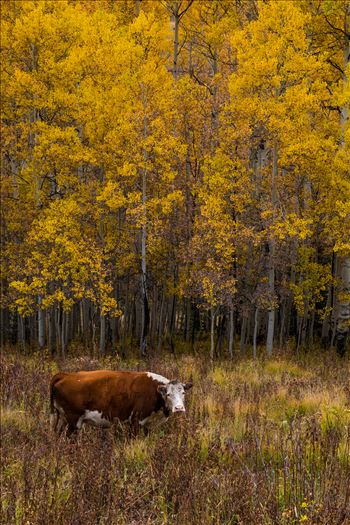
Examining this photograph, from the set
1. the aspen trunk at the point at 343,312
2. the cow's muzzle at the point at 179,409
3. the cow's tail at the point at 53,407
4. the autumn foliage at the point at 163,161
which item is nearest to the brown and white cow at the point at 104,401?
the cow's tail at the point at 53,407

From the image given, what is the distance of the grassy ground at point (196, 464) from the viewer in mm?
4043

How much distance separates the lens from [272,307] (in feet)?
53.9

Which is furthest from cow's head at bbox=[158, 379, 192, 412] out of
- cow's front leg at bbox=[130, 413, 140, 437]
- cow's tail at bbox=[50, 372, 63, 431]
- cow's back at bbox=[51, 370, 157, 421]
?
cow's tail at bbox=[50, 372, 63, 431]

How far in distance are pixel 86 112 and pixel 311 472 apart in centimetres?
1511

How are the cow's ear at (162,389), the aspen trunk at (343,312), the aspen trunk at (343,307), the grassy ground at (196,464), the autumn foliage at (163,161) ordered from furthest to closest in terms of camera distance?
the aspen trunk at (343,312)
the aspen trunk at (343,307)
the autumn foliage at (163,161)
the cow's ear at (162,389)
the grassy ground at (196,464)

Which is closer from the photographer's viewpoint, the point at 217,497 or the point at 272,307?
the point at 217,497

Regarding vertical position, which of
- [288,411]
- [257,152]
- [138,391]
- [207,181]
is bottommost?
[288,411]

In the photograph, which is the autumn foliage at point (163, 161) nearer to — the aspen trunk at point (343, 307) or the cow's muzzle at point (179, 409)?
the aspen trunk at point (343, 307)

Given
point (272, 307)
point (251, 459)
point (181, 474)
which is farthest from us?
point (272, 307)

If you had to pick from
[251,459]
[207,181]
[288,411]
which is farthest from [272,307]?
[251,459]

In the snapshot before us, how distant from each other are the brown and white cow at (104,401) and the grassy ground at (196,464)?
0.79ft

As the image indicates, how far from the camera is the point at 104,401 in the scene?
7.36 m

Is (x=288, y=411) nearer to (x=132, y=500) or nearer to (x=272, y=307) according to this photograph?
(x=132, y=500)

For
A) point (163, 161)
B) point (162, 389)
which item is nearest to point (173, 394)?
point (162, 389)
